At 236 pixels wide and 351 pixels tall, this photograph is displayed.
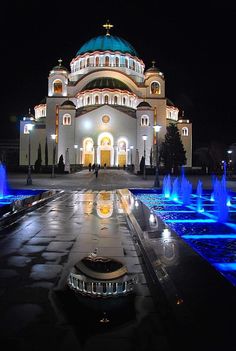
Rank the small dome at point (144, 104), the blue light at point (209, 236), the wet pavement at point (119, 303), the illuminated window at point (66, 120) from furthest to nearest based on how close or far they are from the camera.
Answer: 1. the small dome at point (144, 104)
2. the illuminated window at point (66, 120)
3. the blue light at point (209, 236)
4. the wet pavement at point (119, 303)

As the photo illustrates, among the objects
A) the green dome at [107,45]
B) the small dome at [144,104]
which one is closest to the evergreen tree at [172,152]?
the small dome at [144,104]

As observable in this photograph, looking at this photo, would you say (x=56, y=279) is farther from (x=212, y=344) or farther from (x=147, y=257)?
(x=212, y=344)

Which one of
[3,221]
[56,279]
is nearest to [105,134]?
[3,221]

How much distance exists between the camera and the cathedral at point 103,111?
5778cm

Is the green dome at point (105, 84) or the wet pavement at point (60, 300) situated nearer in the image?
the wet pavement at point (60, 300)

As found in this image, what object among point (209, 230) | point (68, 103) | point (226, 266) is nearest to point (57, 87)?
point (68, 103)

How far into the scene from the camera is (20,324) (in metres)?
3.04

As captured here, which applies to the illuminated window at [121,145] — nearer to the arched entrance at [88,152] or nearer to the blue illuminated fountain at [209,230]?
the arched entrance at [88,152]

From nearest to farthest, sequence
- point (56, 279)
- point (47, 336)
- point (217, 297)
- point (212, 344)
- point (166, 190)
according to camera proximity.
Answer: point (212, 344) → point (47, 336) → point (217, 297) → point (56, 279) → point (166, 190)

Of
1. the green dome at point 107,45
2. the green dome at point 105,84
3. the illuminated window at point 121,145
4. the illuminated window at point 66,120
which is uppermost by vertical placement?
the green dome at point 107,45

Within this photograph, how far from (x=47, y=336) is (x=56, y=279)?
1.45 m

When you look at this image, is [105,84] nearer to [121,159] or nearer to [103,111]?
[103,111]

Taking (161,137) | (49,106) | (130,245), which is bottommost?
(130,245)

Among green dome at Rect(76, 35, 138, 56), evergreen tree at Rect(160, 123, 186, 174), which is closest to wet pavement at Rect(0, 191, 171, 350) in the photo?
evergreen tree at Rect(160, 123, 186, 174)
